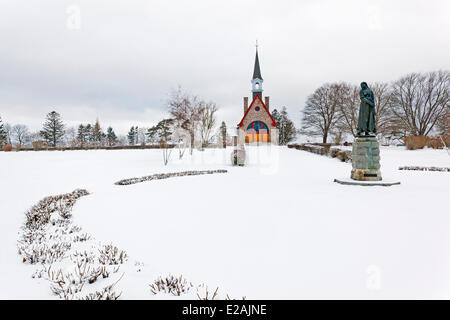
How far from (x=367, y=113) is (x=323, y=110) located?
1384 inches

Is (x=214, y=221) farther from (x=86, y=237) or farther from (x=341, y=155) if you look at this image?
(x=341, y=155)

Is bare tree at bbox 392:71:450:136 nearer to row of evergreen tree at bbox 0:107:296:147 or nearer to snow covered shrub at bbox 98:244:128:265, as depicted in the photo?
row of evergreen tree at bbox 0:107:296:147

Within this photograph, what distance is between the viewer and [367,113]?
8.66 m

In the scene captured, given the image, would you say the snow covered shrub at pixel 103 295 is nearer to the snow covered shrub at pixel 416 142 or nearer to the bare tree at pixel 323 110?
the snow covered shrub at pixel 416 142

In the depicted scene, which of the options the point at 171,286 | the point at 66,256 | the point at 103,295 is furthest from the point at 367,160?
the point at 66,256

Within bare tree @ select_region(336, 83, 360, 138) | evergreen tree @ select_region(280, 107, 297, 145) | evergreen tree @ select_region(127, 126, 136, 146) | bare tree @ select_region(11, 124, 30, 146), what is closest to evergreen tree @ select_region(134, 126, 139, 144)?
evergreen tree @ select_region(127, 126, 136, 146)

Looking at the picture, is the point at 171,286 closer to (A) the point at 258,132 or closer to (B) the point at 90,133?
(A) the point at 258,132

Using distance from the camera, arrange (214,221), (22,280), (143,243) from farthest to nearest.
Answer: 1. (214,221)
2. (143,243)
3. (22,280)

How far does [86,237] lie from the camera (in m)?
4.16

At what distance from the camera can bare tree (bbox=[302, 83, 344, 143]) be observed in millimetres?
38344

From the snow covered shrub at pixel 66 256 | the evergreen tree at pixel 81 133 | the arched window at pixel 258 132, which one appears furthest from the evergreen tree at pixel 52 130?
the snow covered shrub at pixel 66 256

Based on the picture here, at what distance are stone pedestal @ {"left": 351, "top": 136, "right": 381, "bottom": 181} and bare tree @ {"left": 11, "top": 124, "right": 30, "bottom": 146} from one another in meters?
82.6

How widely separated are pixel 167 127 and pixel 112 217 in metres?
21.6
